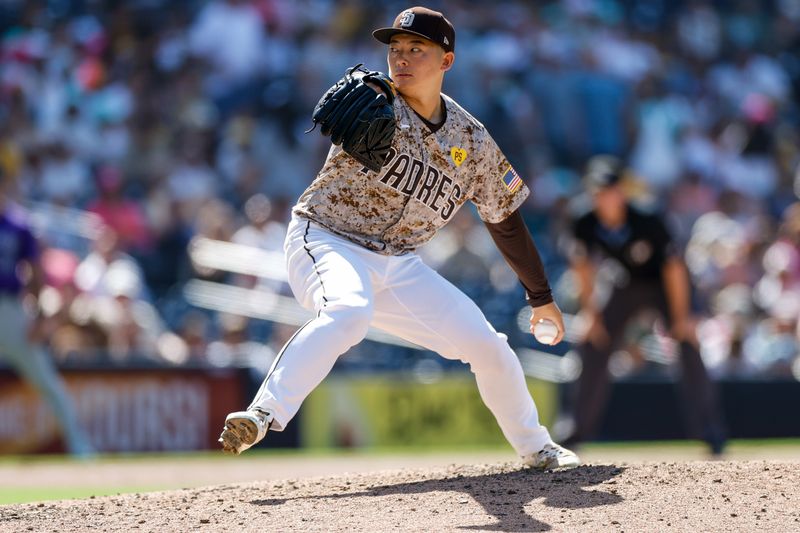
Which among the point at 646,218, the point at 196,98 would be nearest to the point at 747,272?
the point at 646,218

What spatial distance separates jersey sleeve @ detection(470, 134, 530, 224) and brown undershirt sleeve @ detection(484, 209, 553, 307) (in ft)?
0.23

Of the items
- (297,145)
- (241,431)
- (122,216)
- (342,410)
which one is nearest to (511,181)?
(241,431)

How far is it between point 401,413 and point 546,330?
230 inches

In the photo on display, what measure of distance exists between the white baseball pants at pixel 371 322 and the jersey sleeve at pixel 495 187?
403 millimetres

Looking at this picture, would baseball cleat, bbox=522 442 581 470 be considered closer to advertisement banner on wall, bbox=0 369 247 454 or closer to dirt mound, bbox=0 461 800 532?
dirt mound, bbox=0 461 800 532

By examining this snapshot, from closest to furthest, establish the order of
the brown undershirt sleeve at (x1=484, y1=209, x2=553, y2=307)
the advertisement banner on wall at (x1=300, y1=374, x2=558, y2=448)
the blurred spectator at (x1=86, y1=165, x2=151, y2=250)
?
the brown undershirt sleeve at (x1=484, y1=209, x2=553, y2=307)
the advertisement banner on wall at (x1=300, y1=374, x2=558, y2=448)
the blurred spectator at (x1=86, y1=165, x2=151, y2=250)

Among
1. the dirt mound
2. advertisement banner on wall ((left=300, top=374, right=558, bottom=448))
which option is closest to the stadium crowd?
advertisement banner on wall ((left=300, top=374, right=558, bottom=448))

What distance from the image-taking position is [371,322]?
5.54m

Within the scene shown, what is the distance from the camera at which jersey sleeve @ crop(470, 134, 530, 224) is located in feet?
18.6

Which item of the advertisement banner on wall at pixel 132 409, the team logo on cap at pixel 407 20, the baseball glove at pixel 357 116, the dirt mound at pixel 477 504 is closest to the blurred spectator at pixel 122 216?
the advertisement banner on wall at pixel 132 409

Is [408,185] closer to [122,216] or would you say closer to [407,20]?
[407,20]

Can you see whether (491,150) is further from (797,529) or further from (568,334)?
(568,334)

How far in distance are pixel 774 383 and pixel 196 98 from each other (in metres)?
6.59

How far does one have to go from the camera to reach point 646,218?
961cm
